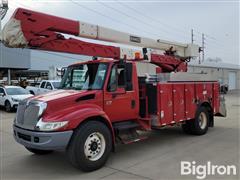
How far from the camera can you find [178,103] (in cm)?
823

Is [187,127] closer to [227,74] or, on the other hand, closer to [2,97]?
[2,97]

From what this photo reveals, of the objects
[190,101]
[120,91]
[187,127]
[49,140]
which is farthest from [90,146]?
[187,127]

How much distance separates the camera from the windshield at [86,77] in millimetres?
6660

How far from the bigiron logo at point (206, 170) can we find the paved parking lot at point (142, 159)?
0.14 meters

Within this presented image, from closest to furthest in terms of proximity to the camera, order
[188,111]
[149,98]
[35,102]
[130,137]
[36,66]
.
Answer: [35,102]
[130,137]
[149,98]
[188,111]
[36,66]

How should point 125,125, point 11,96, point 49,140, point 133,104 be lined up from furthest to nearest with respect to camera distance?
1. point 11,96
2. point 133,104
3. point 125,125
4. point 49,140

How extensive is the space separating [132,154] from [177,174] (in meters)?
1.65

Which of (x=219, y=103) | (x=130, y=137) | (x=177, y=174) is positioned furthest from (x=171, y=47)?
(x=177, y=174)

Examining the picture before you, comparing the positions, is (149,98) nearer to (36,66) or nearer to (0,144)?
(0,144)

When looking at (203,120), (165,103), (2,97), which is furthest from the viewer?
(2,97)

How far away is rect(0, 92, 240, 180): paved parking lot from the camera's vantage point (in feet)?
18.9

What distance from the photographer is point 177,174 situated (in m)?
5.64

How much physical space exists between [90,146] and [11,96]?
44.1ft

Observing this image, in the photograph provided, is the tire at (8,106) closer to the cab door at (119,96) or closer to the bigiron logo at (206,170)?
the cab door at (119,96)
